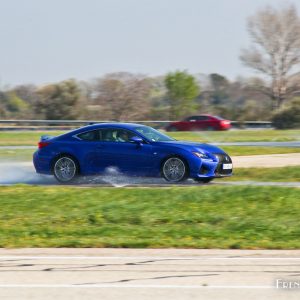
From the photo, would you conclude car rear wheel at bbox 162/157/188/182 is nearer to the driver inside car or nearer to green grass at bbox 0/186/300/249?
the driver inside car

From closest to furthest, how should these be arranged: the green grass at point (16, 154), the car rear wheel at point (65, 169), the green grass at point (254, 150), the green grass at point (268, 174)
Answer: the car rear wheel at point (65, 169) → the green grass at point (268, 174) → the green grass at point (16, 154) → the green grass at point (254, 150)

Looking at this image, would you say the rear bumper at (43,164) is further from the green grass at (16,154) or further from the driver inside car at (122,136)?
the green grass at (16,154)

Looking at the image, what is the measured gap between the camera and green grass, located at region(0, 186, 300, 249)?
1029cm

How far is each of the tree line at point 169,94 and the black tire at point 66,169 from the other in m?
38.0

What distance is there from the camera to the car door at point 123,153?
54.1 ft

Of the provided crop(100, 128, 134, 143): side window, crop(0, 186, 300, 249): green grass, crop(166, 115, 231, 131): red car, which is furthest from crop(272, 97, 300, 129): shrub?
crop(0, 186, 300, 249): green grass

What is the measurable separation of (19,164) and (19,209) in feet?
26.9

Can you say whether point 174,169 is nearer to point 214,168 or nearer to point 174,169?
point 174,169

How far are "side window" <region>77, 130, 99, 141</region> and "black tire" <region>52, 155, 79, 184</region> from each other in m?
0.52

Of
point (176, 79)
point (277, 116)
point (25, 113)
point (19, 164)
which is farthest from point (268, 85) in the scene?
point (19, 164)
